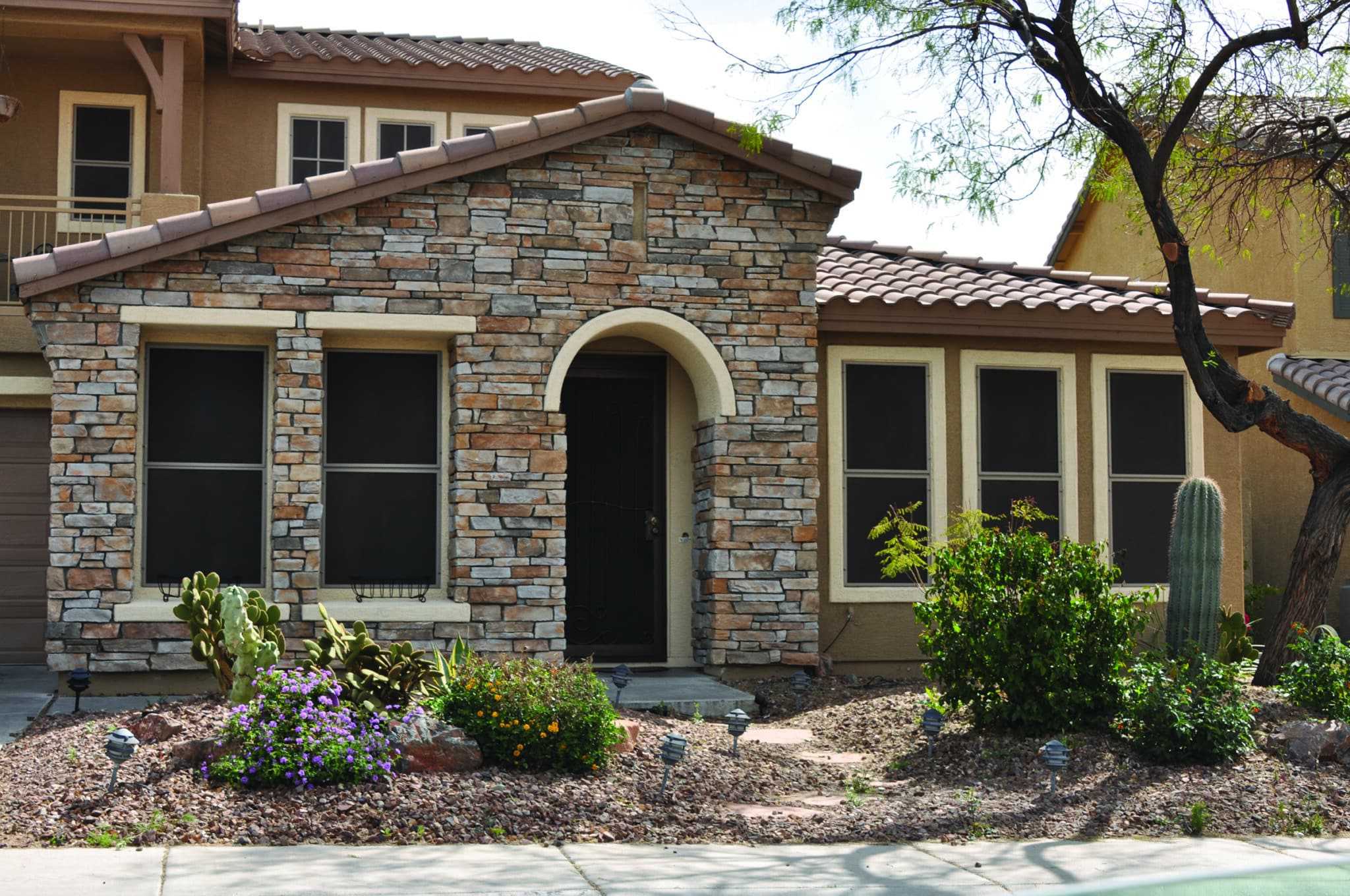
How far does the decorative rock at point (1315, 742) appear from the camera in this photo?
26.4ft

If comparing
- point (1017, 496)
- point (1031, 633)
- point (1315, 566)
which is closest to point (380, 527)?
point (1031, 633)

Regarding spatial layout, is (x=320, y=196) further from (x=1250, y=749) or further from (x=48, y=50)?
(x=1250, y=749)

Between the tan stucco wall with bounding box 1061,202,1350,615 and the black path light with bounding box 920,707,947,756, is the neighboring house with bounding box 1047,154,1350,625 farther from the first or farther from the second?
the black path light with bounding box 920,707,947,756

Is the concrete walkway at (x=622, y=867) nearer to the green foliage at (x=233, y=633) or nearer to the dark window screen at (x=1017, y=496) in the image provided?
the green foliage at (x=233, y=633)

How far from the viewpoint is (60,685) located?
10.2m

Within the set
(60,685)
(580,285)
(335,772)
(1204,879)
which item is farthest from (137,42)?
(1204,879)

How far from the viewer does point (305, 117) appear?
49.1 ft

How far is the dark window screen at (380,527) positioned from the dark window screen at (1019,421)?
4.86m

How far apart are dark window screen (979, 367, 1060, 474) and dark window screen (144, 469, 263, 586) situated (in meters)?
6.20

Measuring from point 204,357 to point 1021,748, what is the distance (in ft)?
22.2

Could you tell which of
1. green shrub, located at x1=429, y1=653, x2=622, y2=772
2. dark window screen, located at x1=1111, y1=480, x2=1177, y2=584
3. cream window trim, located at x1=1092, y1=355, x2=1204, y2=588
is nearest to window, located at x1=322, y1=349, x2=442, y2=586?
green shrub, located at x1=429, y1=653, x2=622, y2=772

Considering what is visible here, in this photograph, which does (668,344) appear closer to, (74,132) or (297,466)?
(297,466)

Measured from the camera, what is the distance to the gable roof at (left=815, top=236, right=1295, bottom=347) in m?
11.9

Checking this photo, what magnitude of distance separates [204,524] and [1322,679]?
26.5ft
